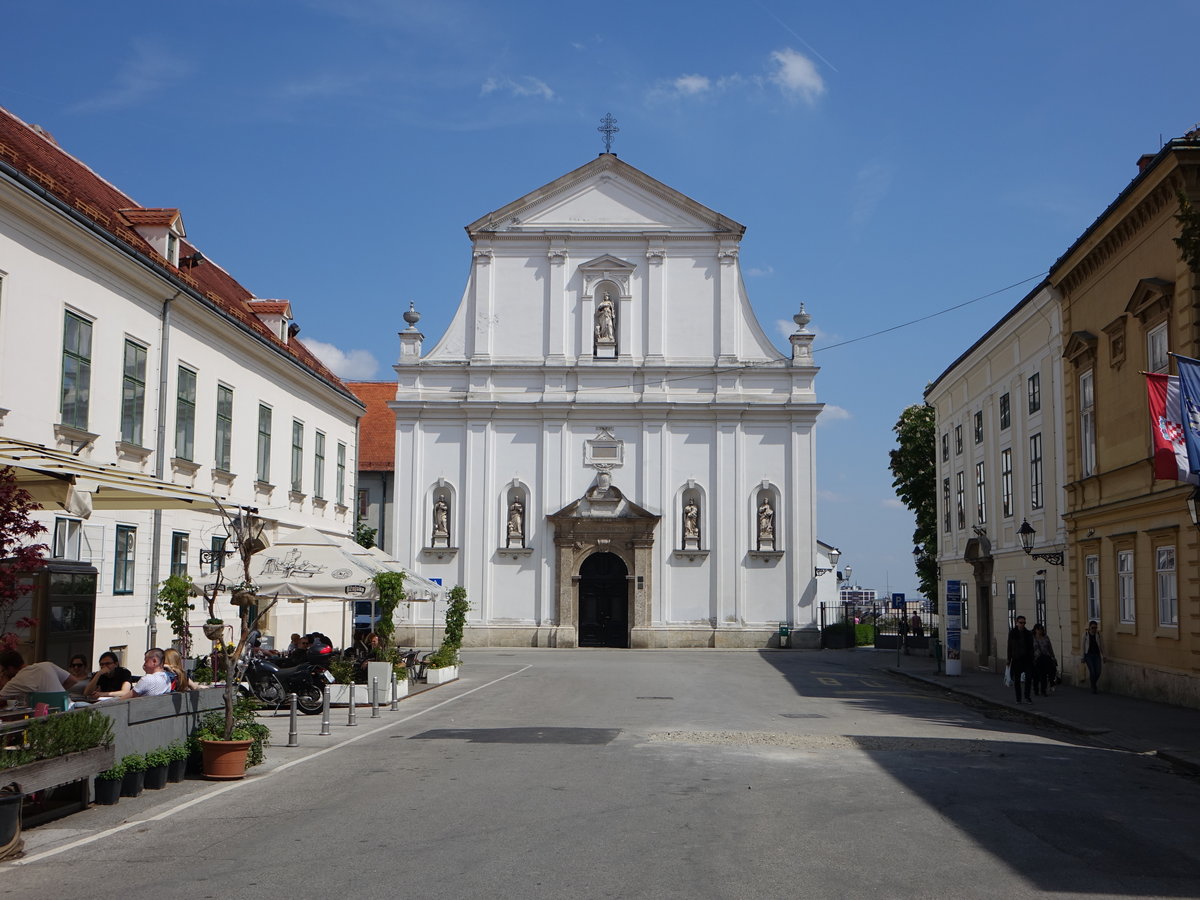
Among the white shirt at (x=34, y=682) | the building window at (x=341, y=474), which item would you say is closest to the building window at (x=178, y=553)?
the white shirt at (x=34, y=682)

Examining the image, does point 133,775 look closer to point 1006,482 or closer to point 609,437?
point 1006,482

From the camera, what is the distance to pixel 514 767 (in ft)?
45.6

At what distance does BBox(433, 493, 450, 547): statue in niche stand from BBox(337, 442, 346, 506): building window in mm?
8085

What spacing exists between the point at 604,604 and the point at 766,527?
23.9ft

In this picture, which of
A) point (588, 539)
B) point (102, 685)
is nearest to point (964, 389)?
point (588, 539)

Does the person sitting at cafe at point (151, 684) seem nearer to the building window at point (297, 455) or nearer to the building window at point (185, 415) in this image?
the building window at point (185, 415)

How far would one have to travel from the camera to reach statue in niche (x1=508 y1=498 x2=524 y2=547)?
48.8 m

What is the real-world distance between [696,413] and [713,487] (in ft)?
10.2

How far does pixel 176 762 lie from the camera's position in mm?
12594

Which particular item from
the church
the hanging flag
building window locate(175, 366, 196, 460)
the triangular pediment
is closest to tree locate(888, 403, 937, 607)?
the church

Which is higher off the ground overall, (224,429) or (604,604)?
(224,429)

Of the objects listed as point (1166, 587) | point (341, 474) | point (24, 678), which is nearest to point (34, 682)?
point (24, 678)

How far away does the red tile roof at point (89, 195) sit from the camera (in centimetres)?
2078

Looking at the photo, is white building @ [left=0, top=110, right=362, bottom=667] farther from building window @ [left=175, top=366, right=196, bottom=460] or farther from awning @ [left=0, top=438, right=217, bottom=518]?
awning @ [left=0, top=438, right=217, bottom=518]
